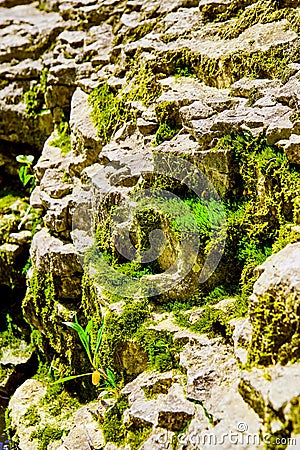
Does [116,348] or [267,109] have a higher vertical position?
[267,109]

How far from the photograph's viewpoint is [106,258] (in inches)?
140

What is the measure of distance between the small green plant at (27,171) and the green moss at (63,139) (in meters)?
0.39

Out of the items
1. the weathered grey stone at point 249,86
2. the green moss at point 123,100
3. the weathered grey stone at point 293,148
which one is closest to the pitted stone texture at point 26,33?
the green moss at point 123,100

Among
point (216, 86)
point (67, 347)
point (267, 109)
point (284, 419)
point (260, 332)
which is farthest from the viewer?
point (67, 347)

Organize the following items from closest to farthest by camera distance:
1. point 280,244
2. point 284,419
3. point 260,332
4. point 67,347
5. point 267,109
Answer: point 284,419
point 260,332
point 280,244
point 267,109
point 67,347

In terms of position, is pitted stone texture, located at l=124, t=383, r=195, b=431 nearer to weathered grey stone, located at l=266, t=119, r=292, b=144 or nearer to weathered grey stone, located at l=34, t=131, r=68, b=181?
weathered grey stone, located at l=266, t=119, r=292, b=144

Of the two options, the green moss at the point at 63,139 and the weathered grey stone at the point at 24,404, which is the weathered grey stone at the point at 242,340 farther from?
the green moss at the point at 63,139

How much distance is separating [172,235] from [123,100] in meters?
1.41

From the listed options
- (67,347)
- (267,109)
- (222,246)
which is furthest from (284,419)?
(67,347)

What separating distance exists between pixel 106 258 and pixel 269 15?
2.27m

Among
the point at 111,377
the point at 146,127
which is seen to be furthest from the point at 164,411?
the point at 146,127

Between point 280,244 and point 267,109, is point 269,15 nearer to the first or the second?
point 267,109

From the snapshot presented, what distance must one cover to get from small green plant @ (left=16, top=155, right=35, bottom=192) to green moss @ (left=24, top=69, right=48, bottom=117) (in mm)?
516

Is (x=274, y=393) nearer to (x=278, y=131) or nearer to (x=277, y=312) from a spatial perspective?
(x=277, y=312)
